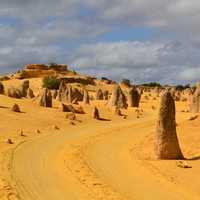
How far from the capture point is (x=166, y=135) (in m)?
20.2

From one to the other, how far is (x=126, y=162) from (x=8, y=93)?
1234 inches

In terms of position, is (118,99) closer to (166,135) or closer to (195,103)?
(195,103)

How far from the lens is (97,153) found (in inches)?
872

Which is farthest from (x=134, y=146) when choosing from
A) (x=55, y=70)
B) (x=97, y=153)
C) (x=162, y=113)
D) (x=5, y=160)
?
(x=55, y=70)

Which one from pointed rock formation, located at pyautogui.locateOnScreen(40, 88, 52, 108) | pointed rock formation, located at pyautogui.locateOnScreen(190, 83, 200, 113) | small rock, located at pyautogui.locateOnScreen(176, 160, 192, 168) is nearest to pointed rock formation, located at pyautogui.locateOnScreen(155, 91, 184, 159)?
small rock, located at pyautogui.locateOnScreen(176, 160, 192, 168)

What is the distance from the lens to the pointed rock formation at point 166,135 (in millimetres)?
20141

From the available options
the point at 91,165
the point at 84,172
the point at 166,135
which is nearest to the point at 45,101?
the point at 166,135

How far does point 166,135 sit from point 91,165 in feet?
10.5

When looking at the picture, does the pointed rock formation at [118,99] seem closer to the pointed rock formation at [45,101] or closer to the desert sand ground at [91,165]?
the pointed rock formation at [45,101]

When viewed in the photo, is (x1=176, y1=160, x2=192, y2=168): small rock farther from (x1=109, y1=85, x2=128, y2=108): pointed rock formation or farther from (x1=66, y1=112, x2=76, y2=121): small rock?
(x1=109, y1=85, x2=128, y2=108): pointed rock formation

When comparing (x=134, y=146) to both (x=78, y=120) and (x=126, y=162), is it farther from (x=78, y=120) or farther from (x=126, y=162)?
(x=78, y=120)

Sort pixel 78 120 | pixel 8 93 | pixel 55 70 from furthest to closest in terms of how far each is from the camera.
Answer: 1. pixel 55 70
2. pixel 8 93
3. pixel 78 120

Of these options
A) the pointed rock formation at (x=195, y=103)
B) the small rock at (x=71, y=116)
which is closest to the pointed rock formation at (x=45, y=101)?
the small rock at (x=71, y=116)

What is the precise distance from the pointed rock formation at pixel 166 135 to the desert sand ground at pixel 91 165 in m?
0.54
